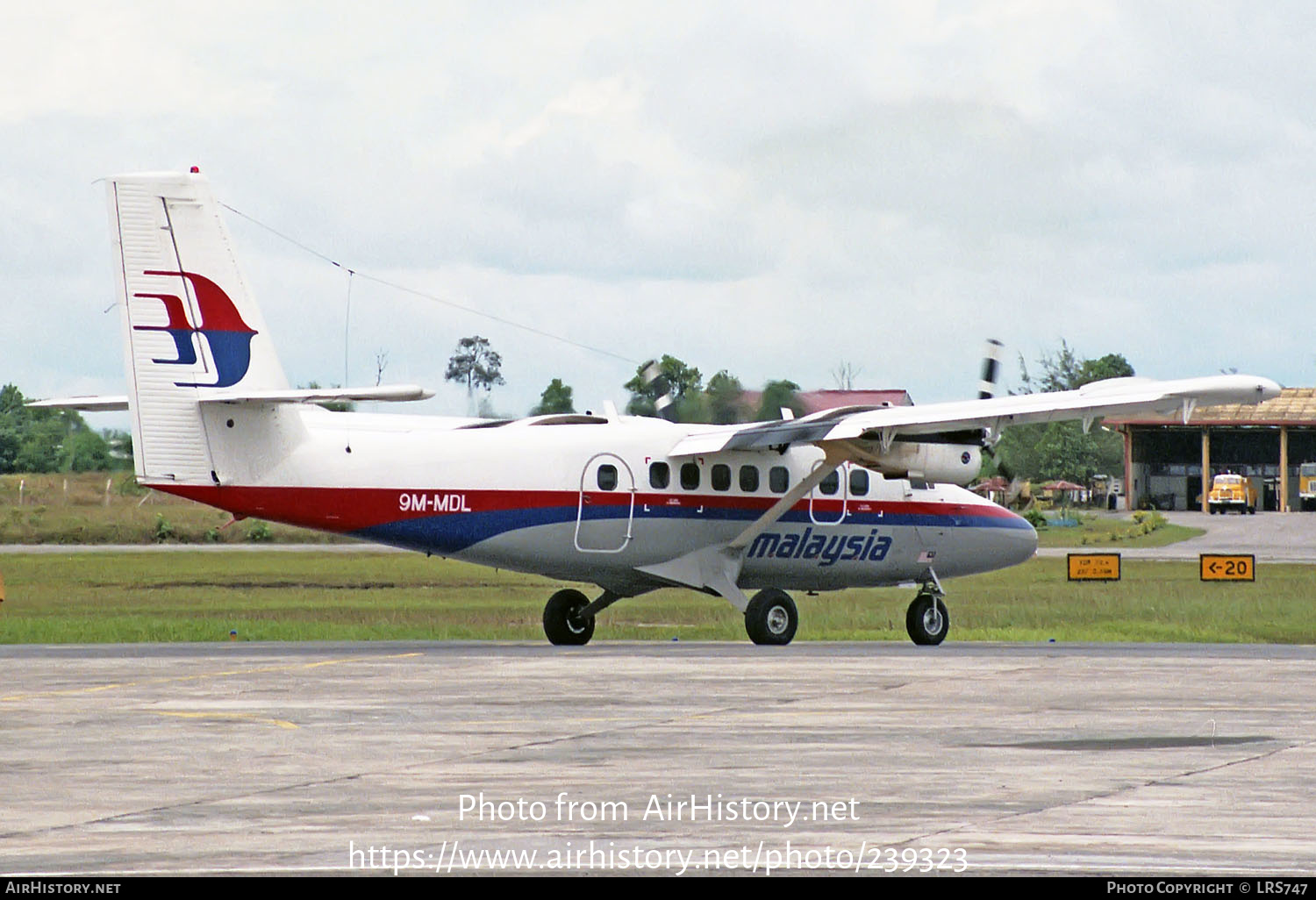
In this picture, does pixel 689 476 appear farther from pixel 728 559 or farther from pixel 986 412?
pixel 986 412

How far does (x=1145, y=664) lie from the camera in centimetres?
2655

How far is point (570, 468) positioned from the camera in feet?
101

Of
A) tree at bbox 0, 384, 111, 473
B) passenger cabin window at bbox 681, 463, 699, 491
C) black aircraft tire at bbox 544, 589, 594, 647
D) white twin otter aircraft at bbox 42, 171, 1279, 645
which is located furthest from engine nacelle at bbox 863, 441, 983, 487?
tree at bbox 0, 384, 111, 473

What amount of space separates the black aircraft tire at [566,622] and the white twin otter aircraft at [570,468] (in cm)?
4

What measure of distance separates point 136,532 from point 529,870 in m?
80.7

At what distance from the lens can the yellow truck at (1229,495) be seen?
13625cm

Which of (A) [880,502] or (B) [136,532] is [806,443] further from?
(B) [136,532]

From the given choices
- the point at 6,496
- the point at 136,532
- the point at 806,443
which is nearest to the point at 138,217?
the point at 806,443

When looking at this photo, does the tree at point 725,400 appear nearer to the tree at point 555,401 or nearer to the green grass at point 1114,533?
the tree at point 555,401

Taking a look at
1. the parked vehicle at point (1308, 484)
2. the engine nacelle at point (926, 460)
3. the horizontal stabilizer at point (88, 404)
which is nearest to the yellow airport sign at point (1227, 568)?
the engine nacelle at point (926, 460)

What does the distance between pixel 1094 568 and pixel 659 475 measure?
33542 mm

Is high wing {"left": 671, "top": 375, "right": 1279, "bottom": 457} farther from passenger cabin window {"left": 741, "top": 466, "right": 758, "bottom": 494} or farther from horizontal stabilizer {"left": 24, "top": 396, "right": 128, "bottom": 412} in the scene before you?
horizontal stabilizer {"left": 24, "top": 396, "right": 128, "bottom": 412}

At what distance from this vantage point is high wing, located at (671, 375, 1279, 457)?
28328 mm

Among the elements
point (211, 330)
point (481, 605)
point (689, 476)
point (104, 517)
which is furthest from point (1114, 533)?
point (211, 330)
